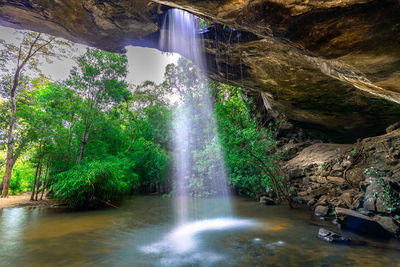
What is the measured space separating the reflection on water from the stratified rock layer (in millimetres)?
3942

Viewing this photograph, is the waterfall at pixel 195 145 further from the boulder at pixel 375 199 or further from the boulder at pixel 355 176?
the boulder at pixel 355 176

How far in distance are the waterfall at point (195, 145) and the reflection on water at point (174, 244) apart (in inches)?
74.2

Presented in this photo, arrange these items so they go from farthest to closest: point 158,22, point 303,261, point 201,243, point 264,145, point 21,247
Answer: point 264,145 < point 158,22 < point 201,243 < point 21,247 < point 303,261

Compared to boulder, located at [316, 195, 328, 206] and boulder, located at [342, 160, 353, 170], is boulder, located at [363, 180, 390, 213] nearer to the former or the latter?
boulder, located at [342, 160, 353, 170]

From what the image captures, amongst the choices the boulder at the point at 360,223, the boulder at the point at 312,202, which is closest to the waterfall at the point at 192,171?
the boulder at the point at 360,223

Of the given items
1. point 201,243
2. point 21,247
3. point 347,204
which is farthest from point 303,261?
point 21,247

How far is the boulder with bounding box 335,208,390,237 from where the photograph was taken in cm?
490

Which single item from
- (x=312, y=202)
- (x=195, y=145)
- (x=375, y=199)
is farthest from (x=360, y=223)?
(x=195, y=145)

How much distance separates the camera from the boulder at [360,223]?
4.90m

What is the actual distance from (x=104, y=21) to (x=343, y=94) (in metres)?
9.09

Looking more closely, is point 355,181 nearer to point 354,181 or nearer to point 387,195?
point 354,181

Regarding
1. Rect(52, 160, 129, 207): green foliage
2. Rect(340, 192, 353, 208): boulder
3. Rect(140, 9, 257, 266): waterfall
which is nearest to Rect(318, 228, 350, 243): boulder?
Rect(140, 9, 257, 266): waterfall

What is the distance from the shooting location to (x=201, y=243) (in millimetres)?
4996

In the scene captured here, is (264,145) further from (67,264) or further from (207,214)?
(67,264)
